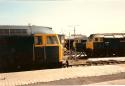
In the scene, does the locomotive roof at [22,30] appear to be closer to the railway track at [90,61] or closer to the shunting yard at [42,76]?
the railway track at [90,61]

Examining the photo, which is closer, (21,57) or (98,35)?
(21,57)

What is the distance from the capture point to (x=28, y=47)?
14570mm

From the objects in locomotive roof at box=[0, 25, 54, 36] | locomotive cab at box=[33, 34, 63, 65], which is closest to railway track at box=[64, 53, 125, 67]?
locomotive cab at box=[33, 34, 63, 65]

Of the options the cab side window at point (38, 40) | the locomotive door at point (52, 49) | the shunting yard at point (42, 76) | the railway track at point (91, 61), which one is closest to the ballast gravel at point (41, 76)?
the shunting yard at point (42, 76)

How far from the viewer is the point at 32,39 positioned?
1464cm

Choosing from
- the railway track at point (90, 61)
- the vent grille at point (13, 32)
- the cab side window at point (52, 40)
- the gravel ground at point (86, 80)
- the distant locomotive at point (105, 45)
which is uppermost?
the vent grille at point (13, 32)

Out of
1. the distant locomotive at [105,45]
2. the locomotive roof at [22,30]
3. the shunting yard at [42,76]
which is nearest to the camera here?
the shunting yard at [42,76]

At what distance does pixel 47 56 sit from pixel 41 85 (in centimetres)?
463

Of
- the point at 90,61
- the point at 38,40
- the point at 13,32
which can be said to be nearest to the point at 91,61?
the point at 90,61

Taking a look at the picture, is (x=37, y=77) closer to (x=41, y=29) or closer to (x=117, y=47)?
(x=41, y=29)

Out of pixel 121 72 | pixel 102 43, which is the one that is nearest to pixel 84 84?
pixel 121 72

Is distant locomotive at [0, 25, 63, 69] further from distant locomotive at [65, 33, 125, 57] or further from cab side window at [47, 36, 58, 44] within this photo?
distant locomotive at [65, 33, 125, 57]

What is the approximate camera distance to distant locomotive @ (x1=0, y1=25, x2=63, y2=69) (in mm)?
14375

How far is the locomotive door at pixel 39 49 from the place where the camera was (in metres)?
14.7
